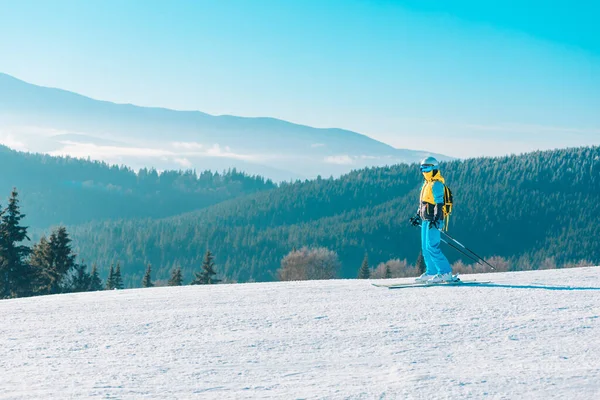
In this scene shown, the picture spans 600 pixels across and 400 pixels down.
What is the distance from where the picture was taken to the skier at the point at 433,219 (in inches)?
487

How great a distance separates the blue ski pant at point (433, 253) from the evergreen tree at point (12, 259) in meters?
22.5

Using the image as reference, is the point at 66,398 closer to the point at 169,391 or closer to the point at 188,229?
the point at 169,391

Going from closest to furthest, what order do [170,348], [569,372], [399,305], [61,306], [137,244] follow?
1. [569,372]
2. [170,348]
3. [399,305]
4. [61,306]
5. [137,244]

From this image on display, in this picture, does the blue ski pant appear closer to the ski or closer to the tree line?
the ski

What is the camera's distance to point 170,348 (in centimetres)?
745

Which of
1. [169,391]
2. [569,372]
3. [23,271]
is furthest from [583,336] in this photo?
[23,271]

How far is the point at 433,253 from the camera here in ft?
41.4

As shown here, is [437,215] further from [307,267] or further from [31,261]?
[307,267]

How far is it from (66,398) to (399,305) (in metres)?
5.63

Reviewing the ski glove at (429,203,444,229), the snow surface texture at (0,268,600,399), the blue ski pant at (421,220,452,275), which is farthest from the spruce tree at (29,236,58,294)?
the ski glove at (429,203,444,229)

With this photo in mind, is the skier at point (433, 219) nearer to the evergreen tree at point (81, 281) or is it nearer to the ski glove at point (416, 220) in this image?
the ski glove at point (416, 220)

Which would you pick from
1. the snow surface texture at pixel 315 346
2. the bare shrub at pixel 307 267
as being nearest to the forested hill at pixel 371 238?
the bare shrub at pixel 307 267

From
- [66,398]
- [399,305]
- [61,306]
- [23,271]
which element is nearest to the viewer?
[66,398]

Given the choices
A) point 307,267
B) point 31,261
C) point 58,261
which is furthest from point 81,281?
point 307,267
